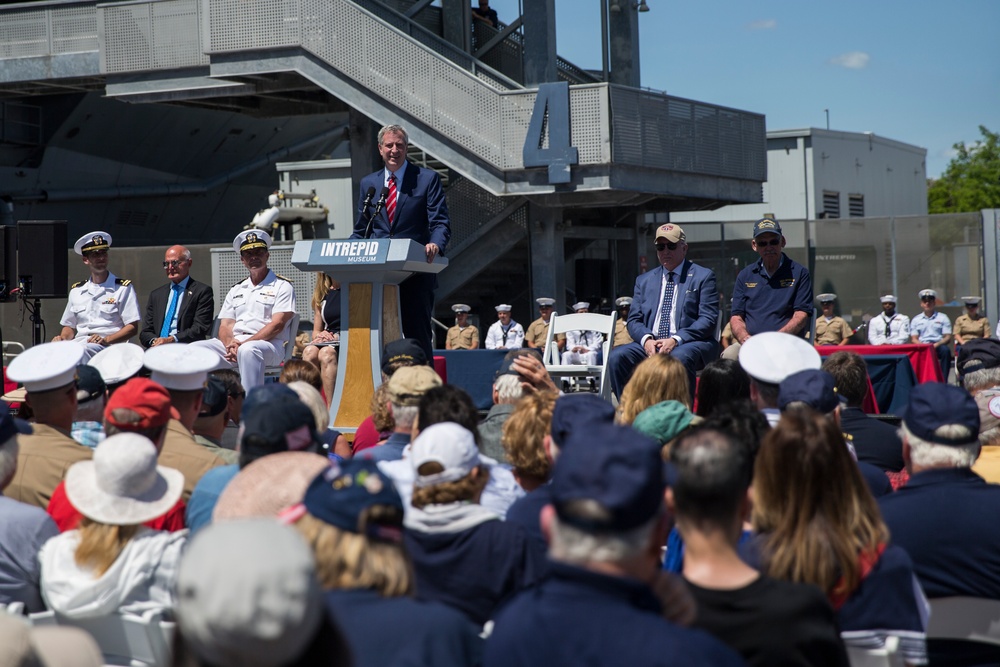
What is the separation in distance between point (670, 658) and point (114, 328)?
819cm

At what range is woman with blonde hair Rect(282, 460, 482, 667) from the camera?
225 centimetres

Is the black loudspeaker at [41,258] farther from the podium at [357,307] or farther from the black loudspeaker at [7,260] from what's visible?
the podium at [357,307]

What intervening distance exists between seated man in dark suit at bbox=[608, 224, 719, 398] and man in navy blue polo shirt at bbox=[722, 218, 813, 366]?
0.31m

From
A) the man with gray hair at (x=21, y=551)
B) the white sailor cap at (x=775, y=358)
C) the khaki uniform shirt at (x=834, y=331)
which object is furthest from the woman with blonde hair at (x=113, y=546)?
the khaki uniform shirt at (x=834, y=331)

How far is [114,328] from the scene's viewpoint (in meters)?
9.35

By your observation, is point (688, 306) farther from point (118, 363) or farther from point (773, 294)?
point (118, 363)

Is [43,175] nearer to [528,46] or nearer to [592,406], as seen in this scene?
[528,46]

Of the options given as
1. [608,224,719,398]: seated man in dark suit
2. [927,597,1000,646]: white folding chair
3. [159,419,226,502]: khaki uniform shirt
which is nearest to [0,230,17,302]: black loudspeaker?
[608,224,719,398]: seated man in dark suit

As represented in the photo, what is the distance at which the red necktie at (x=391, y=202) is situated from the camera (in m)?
7.94

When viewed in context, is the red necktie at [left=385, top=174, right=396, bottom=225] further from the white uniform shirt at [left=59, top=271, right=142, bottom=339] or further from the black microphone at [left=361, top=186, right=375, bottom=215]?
the white uniform shirt at [left=59, top=271, right=142, bottom=339]

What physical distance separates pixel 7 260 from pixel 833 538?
35.0 ft

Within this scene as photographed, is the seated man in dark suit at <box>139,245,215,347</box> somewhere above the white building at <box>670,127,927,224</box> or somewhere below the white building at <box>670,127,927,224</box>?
below

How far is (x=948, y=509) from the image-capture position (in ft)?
10.8

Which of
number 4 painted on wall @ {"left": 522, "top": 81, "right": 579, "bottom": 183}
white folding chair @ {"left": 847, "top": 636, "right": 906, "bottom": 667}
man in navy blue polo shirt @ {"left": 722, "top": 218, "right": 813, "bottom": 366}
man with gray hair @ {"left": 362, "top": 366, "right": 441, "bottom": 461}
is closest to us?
white folding chair @ {"left": 847, "top": 636, "right": 906, "bottom": 667}
